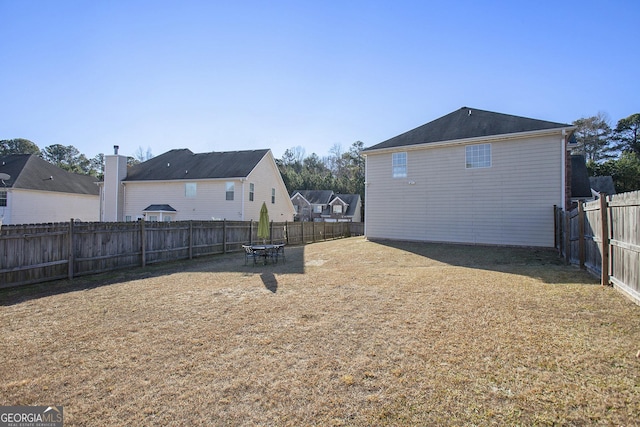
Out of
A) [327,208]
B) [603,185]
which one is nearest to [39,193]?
[327,208]

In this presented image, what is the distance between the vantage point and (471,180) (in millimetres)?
14375

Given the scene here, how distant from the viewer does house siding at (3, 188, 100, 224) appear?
22812 millimetres

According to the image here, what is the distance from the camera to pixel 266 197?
1009 inches

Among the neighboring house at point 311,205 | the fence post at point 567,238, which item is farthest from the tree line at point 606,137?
the fence post at point 567,238

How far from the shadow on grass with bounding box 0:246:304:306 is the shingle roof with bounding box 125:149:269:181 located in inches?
453

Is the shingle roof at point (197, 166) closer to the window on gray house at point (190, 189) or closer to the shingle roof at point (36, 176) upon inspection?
the window on gray house at point (190, 189)

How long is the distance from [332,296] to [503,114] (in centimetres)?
1389

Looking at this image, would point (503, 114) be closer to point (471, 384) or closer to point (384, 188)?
point (384, 188)

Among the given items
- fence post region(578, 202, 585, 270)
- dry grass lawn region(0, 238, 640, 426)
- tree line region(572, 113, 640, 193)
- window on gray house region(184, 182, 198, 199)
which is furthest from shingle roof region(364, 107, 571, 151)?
tree line region(572, 113, 640, 193)

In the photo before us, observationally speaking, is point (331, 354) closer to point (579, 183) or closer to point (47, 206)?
point (579, 183)

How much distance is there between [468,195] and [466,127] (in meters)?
3.48

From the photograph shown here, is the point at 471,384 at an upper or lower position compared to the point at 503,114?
lower

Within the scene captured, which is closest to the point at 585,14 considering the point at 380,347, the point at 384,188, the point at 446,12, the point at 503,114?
the point at 446,12

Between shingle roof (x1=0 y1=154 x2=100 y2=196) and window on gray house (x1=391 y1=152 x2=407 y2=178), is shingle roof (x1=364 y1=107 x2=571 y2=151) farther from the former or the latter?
shingle roof (x1=0 y1=154 x2=100 y2=196)
